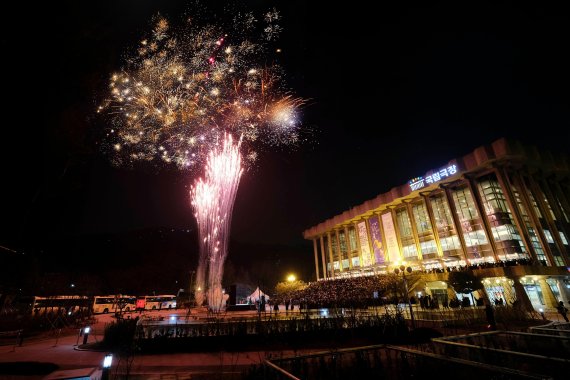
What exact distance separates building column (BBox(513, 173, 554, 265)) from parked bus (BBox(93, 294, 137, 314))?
49.9m

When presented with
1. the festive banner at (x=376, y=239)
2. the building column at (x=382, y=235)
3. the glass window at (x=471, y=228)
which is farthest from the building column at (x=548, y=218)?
the festive banner at (x=376, y=239)

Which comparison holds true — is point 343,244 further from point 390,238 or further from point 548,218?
point 548,218

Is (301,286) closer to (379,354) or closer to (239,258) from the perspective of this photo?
(379,354)

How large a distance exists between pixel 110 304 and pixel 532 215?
2209 inches

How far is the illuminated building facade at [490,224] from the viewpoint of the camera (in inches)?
1097

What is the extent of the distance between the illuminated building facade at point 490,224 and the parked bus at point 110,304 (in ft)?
124

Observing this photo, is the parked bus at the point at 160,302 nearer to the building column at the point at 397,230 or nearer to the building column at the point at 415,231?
the building column at the point at 397,230

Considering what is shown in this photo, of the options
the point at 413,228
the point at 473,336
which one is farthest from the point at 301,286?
the point at 473,336

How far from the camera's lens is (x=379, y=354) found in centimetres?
525

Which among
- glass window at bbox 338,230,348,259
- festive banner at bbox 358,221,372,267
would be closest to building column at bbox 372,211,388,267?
festive banner at bbox 358,221,372,267

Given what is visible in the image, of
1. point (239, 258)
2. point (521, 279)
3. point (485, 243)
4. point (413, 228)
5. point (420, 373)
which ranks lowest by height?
point (420, 373)

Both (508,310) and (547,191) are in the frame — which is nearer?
(508,310)

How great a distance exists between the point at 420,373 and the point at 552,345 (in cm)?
400

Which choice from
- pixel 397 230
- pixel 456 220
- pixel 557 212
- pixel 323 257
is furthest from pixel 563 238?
pixel 323 257
